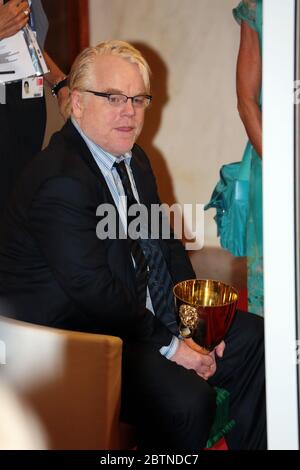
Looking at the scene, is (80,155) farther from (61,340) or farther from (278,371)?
(278,371)

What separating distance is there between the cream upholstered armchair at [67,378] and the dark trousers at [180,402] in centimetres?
9

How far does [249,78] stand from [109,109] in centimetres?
55

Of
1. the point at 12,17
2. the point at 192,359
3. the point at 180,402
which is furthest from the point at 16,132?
the point at 180,402

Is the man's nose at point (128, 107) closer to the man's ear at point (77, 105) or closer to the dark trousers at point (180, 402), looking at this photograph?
the man's ear at point (77, 105)

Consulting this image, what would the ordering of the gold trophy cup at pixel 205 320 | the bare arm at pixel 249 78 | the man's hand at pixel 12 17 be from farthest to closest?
the man's hand at pixel 12 17, the bare arm at pixel 249 78, the gold trophy cup at pixel 205 320

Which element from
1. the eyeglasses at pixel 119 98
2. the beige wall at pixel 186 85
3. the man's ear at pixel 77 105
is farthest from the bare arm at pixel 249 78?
the beige wall at pixel 186 85

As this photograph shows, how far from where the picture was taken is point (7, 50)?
2.07 meters

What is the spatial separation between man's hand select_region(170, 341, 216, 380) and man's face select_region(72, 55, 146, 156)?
19.1 inches

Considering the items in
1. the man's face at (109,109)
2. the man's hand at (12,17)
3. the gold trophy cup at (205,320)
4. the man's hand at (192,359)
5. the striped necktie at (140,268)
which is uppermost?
the man's hand at (12,17)

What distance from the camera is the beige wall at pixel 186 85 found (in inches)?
119

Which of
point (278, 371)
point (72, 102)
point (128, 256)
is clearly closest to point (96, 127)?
point (72, 102)

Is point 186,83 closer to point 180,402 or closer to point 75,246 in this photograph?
point 75,246

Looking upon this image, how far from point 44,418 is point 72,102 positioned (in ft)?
2.44

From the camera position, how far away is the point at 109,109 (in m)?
1.45
